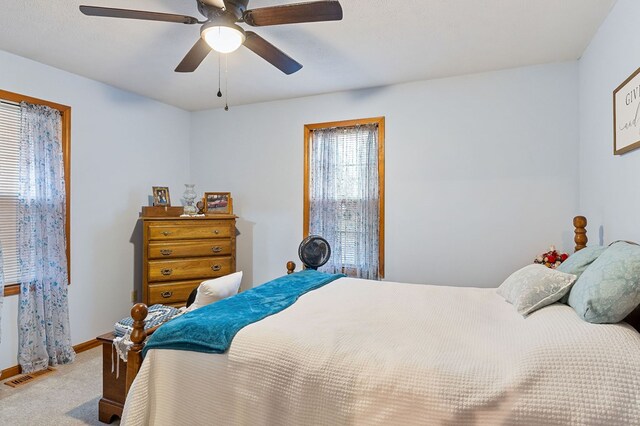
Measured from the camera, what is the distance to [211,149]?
182 inches

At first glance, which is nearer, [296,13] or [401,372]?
[401,372]

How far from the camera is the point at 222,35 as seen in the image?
1939mm

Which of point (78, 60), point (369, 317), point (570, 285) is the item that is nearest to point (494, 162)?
point (570, 285)

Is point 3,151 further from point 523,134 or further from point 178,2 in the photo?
point 523,134

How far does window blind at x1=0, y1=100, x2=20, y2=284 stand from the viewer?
9.71 ft

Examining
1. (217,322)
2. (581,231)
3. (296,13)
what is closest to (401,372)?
(217,322)

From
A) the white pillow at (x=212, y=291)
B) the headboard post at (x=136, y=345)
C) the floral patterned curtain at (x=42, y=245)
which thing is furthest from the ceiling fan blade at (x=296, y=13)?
the floral patterned curtain at (x=42, y=245)

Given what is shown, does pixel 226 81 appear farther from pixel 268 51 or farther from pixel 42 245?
pixel 42 245

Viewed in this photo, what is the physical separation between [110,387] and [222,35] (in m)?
2.26

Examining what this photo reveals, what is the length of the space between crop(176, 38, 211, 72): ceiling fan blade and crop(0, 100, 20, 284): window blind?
5.58 ft

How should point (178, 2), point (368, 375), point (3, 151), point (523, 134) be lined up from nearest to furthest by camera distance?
point (368, 375)
point (178, 2)
point (3, 151)
point (523, 134)

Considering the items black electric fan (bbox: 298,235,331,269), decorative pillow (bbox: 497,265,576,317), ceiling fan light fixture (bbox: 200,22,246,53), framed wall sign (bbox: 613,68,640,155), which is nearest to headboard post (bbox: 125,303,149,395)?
ceiling fan light fixture (bbox: 200,22,246,53)

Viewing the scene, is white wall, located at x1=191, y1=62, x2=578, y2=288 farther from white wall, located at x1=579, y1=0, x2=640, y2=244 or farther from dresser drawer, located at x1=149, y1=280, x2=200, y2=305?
dresser drawer, located at x1=149, y1=280, x2=200, y2=305

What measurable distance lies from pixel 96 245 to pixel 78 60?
1.73 meters
